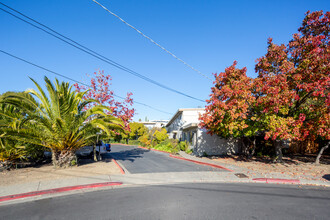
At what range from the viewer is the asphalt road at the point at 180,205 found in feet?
15.0

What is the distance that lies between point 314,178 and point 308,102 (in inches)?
252

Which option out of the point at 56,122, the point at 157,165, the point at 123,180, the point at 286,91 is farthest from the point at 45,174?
the point at 286,91

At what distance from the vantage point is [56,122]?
8984mm

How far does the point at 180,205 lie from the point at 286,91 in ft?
29.8

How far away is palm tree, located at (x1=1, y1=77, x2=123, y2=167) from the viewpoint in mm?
8953

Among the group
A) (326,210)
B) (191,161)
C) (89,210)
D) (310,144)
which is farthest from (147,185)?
(310,144)

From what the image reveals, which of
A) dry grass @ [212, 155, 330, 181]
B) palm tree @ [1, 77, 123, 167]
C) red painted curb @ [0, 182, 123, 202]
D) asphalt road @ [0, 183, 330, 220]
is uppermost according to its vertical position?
palm tree @ [1, 77, 123, 167]

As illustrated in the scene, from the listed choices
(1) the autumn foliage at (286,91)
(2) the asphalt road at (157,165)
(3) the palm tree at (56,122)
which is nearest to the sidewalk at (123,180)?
(2) the asphalt road at (157,165)

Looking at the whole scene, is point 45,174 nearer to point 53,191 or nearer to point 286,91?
point 53,191

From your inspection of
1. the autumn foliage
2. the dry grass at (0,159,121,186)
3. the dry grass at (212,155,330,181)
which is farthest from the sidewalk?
the autumn foliage

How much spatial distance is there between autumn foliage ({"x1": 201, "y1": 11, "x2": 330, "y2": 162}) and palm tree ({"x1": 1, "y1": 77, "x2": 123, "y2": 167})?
7676 millimetres

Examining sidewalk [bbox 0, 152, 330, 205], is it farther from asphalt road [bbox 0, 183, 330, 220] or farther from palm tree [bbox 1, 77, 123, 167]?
palm tree [bbox 1, 77, 123, 167]

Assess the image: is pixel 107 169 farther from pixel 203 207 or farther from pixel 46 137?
pixel 203 207

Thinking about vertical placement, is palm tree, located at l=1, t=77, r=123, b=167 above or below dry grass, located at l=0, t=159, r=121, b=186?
above
